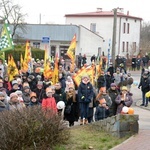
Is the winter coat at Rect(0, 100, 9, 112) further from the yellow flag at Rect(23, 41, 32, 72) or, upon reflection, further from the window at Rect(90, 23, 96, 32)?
the window at Rect(90, 23, 96, 32)

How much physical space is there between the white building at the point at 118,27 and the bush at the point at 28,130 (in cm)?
6085

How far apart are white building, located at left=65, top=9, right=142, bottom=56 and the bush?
6085 centimetres

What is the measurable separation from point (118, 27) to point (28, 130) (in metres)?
64.2

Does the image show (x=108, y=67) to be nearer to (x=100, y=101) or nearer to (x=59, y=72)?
(x=59, y=72)

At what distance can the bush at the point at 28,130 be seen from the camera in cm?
936

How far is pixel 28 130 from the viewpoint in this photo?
9453 mm

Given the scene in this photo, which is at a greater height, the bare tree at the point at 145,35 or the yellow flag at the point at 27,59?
the bare tree at the point at 145,35

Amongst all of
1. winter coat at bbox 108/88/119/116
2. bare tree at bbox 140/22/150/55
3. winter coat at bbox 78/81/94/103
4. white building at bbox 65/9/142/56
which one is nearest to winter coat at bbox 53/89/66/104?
winter coat at bbox 78/81/94/103

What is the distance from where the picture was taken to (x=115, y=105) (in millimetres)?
14352

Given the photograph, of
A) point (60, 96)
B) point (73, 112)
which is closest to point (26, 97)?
point (60, 96)

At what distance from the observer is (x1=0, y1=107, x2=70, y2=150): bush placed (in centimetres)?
936

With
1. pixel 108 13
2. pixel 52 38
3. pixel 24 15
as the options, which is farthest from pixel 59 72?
pixel 108 13

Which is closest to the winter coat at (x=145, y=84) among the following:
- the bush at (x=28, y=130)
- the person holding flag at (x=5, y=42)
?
the person holding flag at (x=5, y=42)

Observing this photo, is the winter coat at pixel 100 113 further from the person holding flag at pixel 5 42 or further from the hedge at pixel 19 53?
the hedge at pixel 19 53
